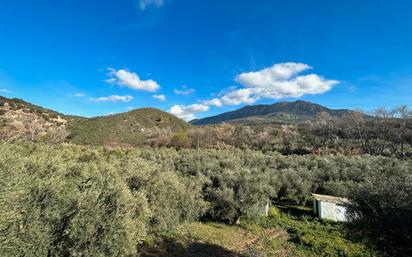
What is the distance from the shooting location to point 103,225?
857 centimetres

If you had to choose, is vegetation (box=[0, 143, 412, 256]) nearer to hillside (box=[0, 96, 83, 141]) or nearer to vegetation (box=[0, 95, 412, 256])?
vegetation (box=[0, 95, 412, 256])

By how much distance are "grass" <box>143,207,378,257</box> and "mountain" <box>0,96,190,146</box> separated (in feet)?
148

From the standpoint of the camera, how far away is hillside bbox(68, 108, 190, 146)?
232 feet

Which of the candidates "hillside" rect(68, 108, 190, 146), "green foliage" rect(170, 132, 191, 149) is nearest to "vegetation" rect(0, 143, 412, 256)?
"green foliage" rect(170, 132, 191, 149)

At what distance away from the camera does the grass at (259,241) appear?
1373 centimetres

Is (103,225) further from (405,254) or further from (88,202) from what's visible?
(405,254)

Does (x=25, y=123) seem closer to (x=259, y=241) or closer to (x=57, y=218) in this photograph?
(x=259, y=241)

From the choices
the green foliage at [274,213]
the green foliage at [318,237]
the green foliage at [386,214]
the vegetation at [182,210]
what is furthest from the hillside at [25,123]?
the green foliage at [386,214]

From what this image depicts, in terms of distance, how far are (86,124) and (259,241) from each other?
76.3m

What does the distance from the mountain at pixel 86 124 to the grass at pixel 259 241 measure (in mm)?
45001

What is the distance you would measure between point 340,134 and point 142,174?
229ft

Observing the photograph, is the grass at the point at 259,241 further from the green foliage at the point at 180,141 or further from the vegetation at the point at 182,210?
the green foliage at the point at 180,141

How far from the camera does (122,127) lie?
280ft

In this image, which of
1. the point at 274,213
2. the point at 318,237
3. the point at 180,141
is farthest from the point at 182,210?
the point at 180,141
